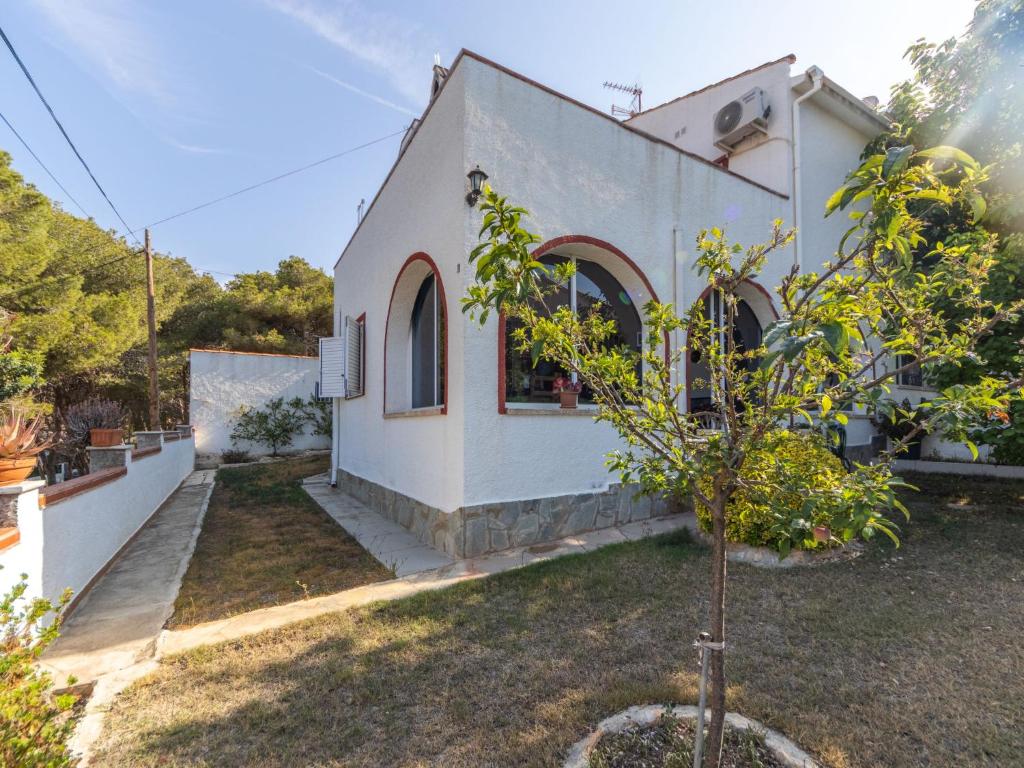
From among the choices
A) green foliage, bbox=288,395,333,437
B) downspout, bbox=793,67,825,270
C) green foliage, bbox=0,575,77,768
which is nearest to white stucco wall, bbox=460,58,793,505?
downspout, bbox=793,67,825,270

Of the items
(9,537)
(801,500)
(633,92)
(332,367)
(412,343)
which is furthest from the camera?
(633,92)

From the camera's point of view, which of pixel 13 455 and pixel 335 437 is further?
pixel 335 437

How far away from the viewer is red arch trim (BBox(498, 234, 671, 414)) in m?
5.50

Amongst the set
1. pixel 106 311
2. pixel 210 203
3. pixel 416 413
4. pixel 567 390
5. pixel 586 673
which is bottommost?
pixel 586 673

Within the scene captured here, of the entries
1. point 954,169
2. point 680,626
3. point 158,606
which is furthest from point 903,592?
point 158,606

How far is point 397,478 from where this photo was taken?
7195mm

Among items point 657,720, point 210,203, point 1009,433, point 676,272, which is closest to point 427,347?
point 676,272

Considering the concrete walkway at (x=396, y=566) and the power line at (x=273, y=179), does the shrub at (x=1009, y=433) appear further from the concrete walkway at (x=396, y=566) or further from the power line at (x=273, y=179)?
the power line at (x=273, y=179)

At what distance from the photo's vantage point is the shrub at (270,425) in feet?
50.3

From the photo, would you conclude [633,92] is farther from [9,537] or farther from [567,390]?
[9,537]

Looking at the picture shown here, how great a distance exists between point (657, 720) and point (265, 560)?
4738 millimetres

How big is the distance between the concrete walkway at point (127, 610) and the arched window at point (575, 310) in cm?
395

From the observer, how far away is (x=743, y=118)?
9148 millimetres

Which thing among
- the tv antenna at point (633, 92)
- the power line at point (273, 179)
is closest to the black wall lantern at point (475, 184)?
the power line at point (273, 179)
